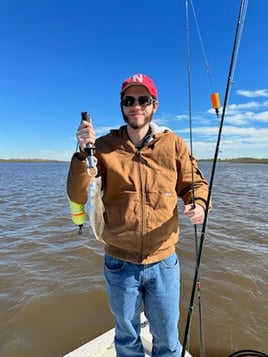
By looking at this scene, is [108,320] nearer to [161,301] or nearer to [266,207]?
[161,301]

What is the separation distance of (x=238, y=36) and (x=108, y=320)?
462 centimetres

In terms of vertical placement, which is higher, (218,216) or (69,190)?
(69,190)

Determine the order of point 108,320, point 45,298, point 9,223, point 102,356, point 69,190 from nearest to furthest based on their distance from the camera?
point 69,190 → point 102,356 → point 108,320 → point 45,298 → point 9,223

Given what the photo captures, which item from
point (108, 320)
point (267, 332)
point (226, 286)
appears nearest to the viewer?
point (267, 332)

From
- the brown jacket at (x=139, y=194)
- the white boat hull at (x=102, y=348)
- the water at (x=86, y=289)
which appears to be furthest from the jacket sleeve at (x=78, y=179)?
the water at (x=86, y=289)

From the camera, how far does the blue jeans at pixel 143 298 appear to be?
104 inches

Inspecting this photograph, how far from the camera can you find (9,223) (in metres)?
10.4

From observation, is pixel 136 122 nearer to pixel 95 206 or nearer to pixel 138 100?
pixel 138 100

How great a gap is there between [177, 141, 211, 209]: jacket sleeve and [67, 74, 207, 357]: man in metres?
0.01

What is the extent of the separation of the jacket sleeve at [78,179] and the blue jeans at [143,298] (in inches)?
27.8

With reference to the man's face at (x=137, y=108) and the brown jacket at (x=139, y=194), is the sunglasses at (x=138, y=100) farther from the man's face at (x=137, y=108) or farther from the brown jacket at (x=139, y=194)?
the brown jacket at (x=139, y=194)

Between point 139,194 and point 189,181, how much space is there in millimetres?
610

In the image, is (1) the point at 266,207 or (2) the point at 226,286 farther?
(1) the point at 266,207

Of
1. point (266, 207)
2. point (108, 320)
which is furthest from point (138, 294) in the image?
point (266, 207)
